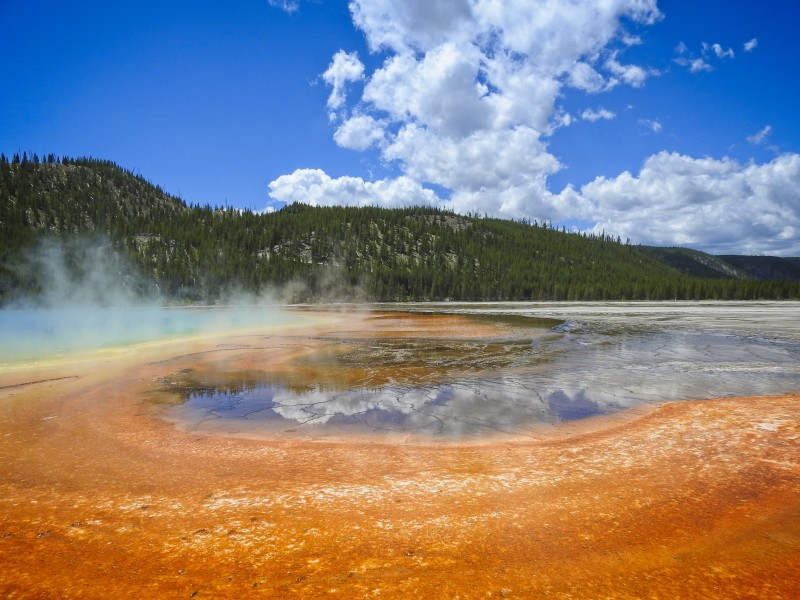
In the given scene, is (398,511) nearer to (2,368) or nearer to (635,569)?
(635,569)

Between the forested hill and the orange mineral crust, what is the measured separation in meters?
92.7

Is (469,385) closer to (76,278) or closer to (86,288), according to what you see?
(86,288)

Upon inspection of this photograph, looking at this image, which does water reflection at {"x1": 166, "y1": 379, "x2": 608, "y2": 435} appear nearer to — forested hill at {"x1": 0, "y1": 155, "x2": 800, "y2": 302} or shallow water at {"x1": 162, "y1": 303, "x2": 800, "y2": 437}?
shallow water at {"x1": 162, "y1": 303, "x2": 800, "y2": 437}

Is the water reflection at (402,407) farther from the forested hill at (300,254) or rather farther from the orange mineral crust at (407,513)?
the forested hill at (300,254)

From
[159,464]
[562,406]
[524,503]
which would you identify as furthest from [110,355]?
[524,503]

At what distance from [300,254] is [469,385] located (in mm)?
131269

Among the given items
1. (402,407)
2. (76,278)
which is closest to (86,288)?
(76,278)

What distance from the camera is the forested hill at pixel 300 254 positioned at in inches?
3949

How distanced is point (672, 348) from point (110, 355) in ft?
78.6

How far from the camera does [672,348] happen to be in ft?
64.9

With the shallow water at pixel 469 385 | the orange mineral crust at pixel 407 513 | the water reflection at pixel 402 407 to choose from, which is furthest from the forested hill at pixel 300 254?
the orange mineral crust at pixel 407 513

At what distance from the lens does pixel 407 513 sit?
5.22m

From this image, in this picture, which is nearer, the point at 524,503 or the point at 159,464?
Answer: the point at 524,503

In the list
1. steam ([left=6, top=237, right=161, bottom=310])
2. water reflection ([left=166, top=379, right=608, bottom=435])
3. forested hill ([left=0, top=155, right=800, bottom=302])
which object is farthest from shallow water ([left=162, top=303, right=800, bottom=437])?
forested hill ([left=0, top=155, right=800, bottom=302])
